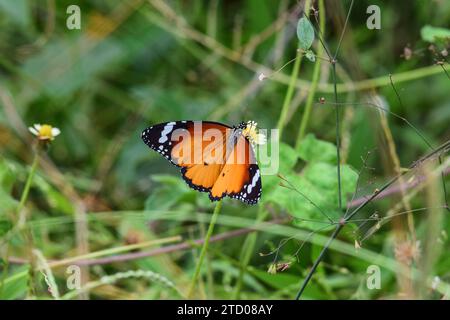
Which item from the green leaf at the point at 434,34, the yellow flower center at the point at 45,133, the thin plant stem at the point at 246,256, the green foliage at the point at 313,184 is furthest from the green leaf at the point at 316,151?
the yellow flower center at the point at 45,133

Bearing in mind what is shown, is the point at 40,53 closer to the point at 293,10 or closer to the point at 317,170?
the point at 293,10

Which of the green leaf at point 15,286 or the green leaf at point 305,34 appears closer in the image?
the green leaf at point 305,34

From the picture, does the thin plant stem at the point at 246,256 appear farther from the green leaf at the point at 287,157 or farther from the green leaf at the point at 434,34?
the green leaf at the point at 434,34

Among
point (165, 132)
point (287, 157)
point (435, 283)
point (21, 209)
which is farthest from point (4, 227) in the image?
point (435, 283)

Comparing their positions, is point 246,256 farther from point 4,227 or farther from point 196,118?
point 196,118

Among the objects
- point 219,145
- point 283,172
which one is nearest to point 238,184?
point 219,145

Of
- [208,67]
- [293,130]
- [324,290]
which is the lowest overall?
[324,290]
